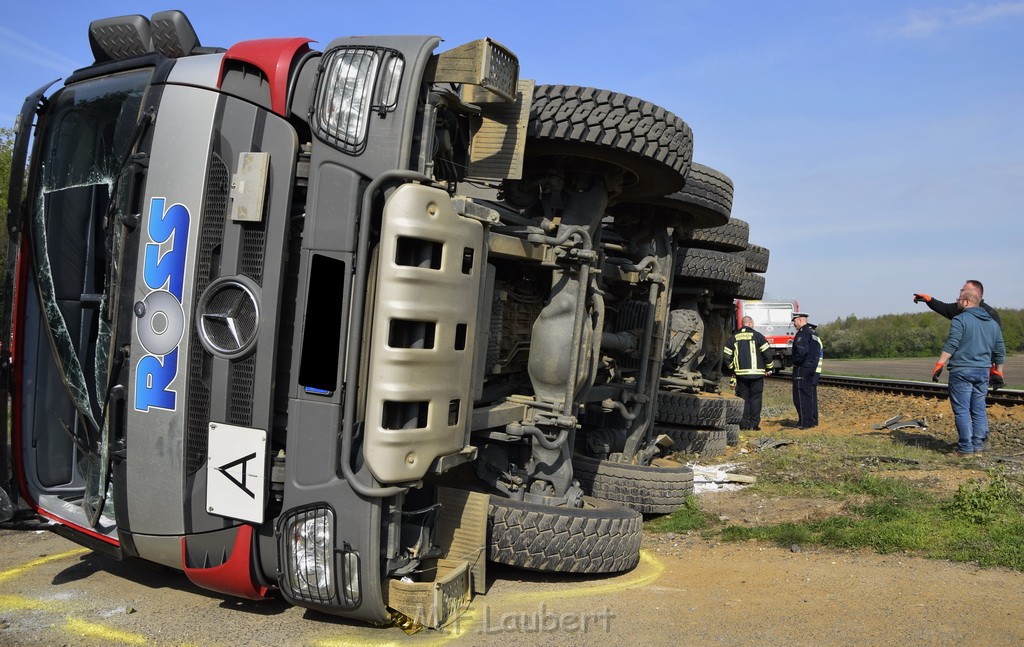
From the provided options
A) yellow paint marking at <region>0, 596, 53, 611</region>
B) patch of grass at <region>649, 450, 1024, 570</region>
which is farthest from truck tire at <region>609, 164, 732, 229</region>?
yellow paint marking at <region>0, 596, 53, 611</region>

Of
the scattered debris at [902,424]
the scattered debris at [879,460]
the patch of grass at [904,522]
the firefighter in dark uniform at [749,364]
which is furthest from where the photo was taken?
the firefighter in dark uniform at [749,364]

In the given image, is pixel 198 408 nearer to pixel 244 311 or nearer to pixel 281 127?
pixel 244 311

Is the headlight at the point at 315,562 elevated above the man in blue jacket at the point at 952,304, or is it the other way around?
the man in blue jacket at the point at 952,304

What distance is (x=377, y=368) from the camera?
277cm

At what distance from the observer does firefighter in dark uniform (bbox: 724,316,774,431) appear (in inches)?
407

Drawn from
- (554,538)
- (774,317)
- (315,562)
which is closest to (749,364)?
(554,538)

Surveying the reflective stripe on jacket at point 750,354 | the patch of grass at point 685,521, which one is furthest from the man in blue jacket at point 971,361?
the reflective stripe on jacket at point 750,354

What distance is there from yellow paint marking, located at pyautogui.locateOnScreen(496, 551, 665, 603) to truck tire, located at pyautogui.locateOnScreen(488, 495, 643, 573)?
83 millimetres

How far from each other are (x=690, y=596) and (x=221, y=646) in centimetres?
203

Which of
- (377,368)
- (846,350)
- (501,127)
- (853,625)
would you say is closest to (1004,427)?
(853,625)

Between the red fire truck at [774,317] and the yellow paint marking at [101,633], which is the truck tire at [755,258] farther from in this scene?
the red fire truck at [774,317]

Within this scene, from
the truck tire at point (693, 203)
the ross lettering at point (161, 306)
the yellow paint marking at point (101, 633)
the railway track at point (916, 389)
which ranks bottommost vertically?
the yellow paint marking at point (101, 633)

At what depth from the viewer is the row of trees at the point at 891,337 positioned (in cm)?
3566

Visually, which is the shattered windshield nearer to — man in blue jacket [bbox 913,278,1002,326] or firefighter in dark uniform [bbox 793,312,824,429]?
man in blue jacket [bbox 913,278,1002,326]
